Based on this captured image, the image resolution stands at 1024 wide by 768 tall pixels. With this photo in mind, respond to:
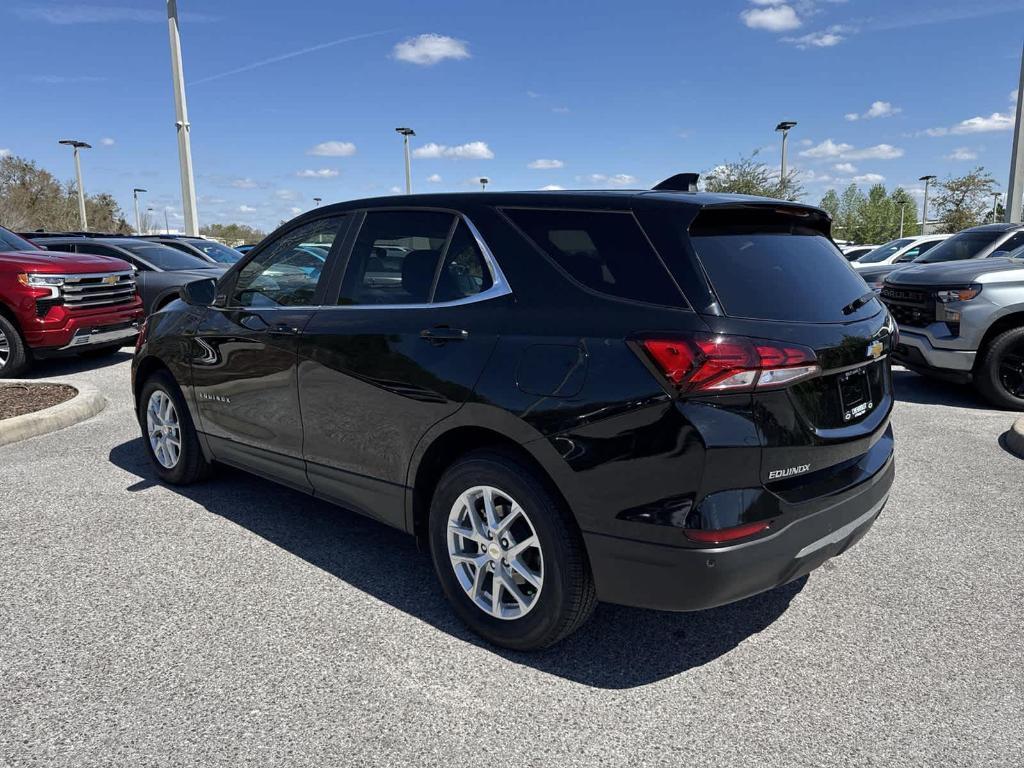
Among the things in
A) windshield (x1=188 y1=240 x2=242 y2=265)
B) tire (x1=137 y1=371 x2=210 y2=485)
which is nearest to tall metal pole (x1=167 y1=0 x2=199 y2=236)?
windshield (x1=188 y1=240 x2=242 y2=265)

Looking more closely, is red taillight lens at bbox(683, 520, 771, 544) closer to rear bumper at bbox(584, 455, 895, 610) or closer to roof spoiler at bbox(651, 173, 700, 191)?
rear bumper at bbox(584, 455, 895, 610)

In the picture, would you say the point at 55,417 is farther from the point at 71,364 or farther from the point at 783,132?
the point at 783,132

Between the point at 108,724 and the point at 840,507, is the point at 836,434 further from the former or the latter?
the point at 108,724

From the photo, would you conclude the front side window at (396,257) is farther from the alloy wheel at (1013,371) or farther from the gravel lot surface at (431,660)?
the alloy wheel at (1013,371)

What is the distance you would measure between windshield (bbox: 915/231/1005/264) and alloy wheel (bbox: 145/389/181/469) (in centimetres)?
869

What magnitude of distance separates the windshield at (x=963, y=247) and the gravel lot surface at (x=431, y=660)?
5815 millimetres

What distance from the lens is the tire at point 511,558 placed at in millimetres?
2764

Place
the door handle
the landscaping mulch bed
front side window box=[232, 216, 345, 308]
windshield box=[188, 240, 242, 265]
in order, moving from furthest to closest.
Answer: windshield box=[188, 240, 242, 265], the landscaping mulch bed, front side window box=[232, 216, 345, 308], the door handle

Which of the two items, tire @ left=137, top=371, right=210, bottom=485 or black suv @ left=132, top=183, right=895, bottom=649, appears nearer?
black suv @ left=132, top=183, right=895, bottom=649

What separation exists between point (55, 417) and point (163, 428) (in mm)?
2266

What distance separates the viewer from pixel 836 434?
9.13 feet

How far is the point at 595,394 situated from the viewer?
2.61m

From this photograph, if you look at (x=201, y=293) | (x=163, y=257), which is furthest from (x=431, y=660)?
(x=163, y=257)

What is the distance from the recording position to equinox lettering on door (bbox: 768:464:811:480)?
2551 millimetres
